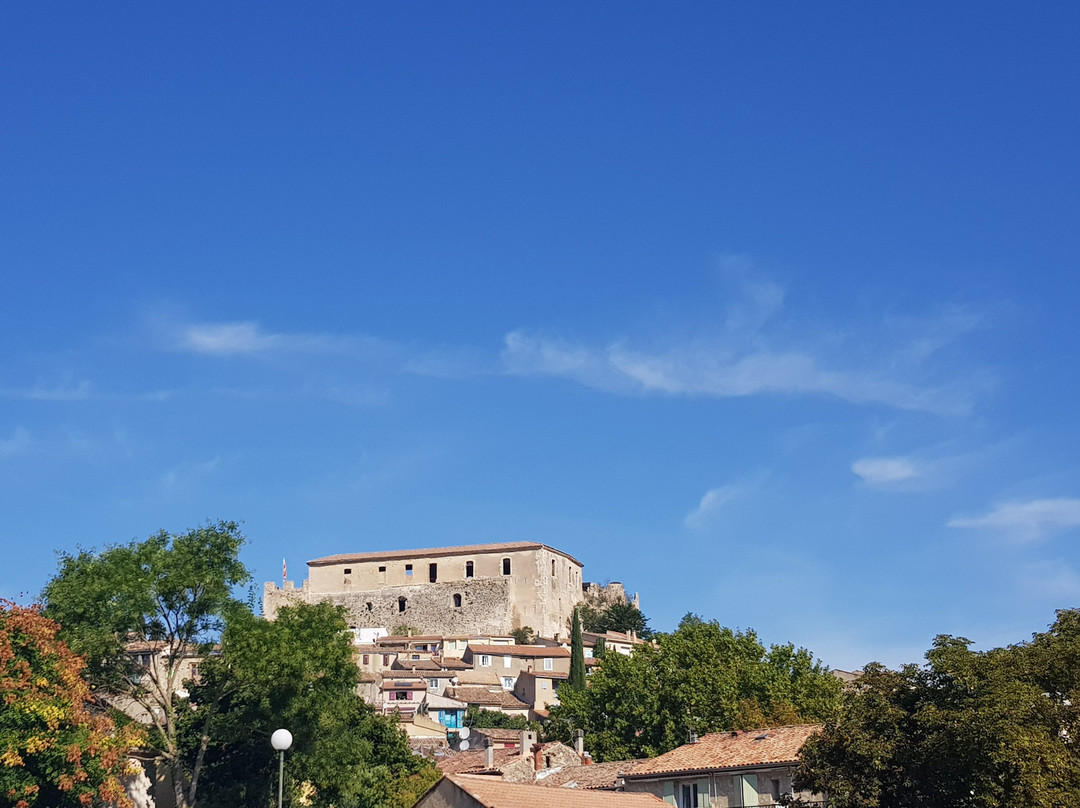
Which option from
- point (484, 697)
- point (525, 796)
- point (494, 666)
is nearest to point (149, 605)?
point (525, 796)

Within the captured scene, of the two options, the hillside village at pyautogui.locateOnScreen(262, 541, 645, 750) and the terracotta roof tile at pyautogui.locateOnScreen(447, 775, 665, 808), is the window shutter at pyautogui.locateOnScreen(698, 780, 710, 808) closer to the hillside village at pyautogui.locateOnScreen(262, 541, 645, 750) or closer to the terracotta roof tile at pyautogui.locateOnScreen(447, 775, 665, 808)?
the terracotta roof tile at pyautogui.locateOnScreen(447, 775, 665, 808)

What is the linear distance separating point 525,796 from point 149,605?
1662cm

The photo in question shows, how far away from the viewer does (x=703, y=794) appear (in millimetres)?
40062

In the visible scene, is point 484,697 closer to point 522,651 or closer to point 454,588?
point 522,651

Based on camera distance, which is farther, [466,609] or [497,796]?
[466,609]

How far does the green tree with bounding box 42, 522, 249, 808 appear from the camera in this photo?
41344 mm

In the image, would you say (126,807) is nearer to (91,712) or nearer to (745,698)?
(91,712)

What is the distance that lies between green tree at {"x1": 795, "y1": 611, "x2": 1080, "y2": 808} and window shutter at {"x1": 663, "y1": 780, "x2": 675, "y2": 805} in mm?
9797

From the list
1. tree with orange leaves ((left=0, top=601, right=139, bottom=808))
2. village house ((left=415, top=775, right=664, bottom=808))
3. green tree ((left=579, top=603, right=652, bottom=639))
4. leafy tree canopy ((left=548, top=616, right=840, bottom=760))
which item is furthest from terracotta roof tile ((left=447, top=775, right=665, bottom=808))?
green tree ((left=579, top=603, right=652, bottom=639))

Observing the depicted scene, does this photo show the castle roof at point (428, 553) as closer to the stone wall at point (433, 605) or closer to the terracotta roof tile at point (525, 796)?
the stone wall at point (433, 605)

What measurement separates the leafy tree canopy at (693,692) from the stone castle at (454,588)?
68343 millimetres

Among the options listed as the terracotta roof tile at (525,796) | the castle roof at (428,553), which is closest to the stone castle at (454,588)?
the castle roof at (428,553)

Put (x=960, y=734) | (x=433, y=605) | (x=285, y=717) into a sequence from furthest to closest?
(x=433, y=605) → (x=285, y=717) → (x=960, y=734)

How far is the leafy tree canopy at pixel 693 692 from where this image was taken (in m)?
59.6
